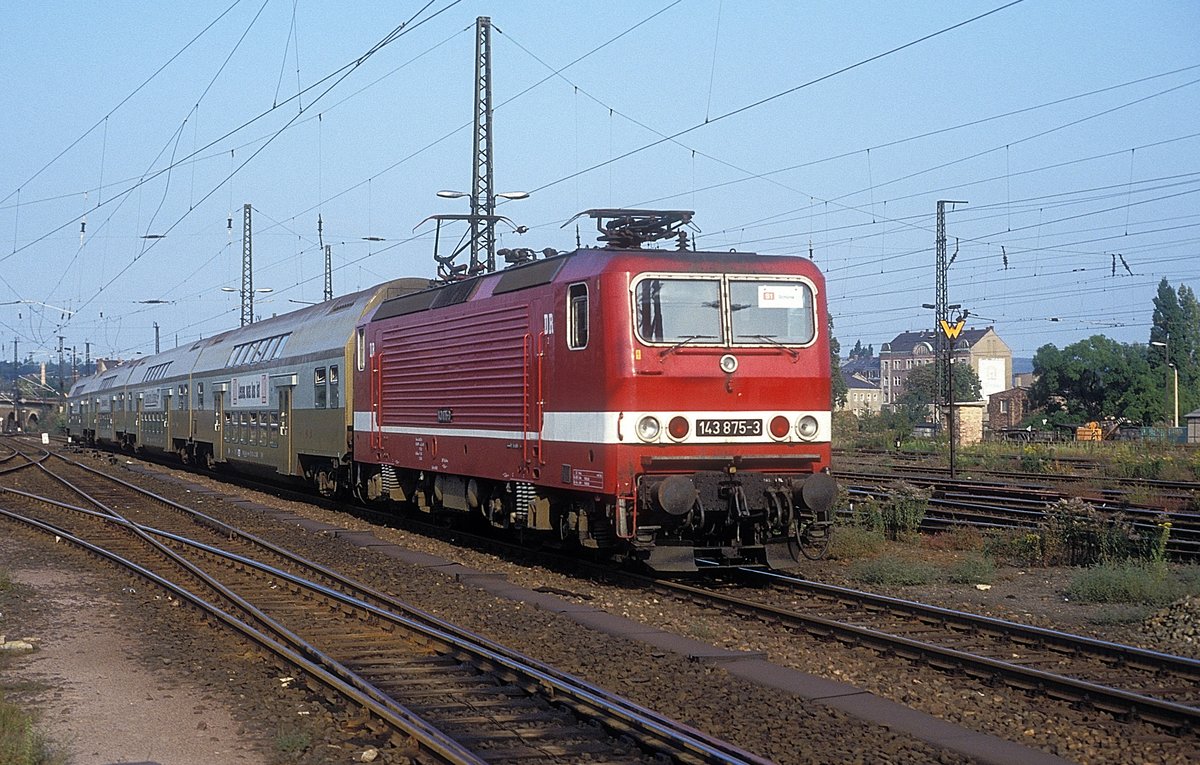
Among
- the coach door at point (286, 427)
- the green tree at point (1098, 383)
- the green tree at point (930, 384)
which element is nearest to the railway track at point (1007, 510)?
the coach door at point (286, 427)

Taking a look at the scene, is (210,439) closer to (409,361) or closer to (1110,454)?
(409,361)

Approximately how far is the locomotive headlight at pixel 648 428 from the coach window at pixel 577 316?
1076 mm

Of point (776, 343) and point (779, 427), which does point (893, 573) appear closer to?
point (779, 427)

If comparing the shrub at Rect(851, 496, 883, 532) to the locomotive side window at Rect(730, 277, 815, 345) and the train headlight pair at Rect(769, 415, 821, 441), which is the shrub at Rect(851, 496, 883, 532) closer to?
the train headlight pair at Rect(769, 415, 821, 441)

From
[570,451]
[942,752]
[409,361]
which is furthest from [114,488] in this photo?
[942,752]

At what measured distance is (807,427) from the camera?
12711 mm

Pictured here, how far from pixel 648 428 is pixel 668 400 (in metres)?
0.36

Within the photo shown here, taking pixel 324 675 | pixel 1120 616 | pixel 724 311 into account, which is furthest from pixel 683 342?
pixel 324 675

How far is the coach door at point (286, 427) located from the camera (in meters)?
24.3

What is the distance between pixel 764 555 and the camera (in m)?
13.1

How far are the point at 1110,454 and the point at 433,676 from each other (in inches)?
1190

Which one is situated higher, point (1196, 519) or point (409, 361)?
point (409, 361)

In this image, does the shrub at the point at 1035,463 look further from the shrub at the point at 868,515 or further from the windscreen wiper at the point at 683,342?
the windscreen wiper at the point at 683,342

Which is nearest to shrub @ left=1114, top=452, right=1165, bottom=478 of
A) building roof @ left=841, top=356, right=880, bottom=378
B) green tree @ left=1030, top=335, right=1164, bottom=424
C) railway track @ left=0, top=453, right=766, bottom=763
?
railway track @ left=0, top=453, right=766, bottom=763
